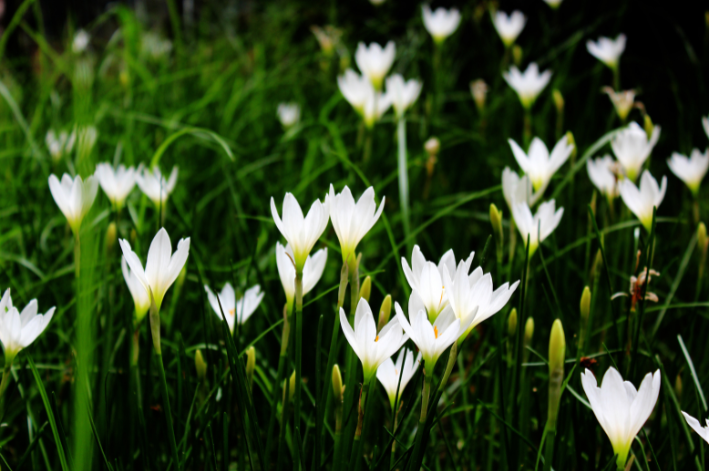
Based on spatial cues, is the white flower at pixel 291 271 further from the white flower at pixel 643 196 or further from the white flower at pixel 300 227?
the white flower at pixel 643 196

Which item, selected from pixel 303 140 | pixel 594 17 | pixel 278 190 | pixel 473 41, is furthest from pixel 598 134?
pixel 278 190

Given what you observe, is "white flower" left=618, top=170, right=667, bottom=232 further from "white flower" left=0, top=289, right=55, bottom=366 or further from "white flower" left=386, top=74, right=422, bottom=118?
"white flower" left=0, top=289, right=55, bottom=366

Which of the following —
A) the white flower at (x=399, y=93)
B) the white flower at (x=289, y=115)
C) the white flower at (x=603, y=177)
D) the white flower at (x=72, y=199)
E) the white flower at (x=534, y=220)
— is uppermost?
the white flower at (x=289, y=115)

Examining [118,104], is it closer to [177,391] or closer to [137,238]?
[137,238]

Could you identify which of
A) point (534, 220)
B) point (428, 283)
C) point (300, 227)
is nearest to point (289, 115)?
point (534, 220)

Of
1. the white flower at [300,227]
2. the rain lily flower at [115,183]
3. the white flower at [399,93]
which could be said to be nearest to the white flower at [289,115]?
the white flower at [399,93]

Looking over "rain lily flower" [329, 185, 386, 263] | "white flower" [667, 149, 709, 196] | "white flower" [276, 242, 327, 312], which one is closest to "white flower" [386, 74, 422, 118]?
"white flower" [667, 149, 709, 196]

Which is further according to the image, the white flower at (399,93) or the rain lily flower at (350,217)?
the white flower at (399,93)
